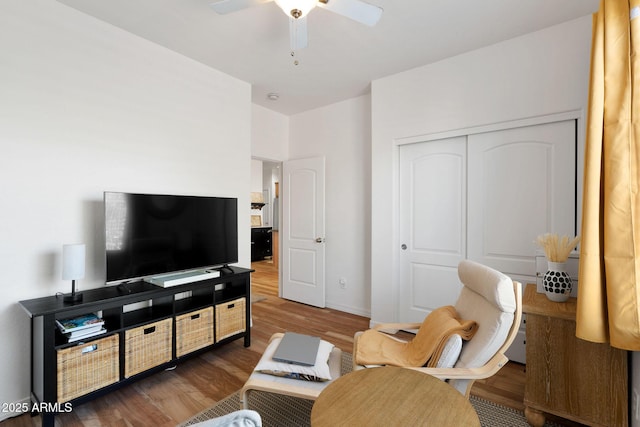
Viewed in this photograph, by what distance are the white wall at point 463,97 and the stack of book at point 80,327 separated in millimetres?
2521

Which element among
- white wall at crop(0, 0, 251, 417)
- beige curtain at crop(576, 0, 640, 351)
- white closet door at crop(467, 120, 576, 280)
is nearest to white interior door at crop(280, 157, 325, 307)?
white wall at crop(0, 0, 251, 417)

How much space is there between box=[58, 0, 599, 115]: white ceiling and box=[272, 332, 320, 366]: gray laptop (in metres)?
2.31

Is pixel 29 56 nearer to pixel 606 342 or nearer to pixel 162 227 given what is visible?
pixel 162 227

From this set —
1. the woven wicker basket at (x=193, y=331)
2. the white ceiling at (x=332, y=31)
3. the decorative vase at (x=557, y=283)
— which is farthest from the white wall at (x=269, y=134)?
the decorative vase at (x=557, y=283)

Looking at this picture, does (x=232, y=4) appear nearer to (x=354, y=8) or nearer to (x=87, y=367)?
(x=354, y=8)

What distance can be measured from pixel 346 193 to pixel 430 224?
120 centimetres

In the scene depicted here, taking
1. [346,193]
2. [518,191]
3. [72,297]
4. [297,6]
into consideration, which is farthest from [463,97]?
[72,297]

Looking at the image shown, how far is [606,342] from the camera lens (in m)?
1.65

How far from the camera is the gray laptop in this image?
69.7 inches

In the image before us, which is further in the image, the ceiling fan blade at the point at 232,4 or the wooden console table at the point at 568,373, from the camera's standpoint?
the ceiling fan blade at the point at 232,4

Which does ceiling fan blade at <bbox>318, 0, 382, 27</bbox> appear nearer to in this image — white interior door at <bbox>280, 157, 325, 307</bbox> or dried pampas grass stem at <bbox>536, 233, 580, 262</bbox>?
dried pampas grass stem at <bbox>536, 233, 580, 262</bbox>

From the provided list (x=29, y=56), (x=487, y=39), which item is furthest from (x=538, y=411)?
(x=29, y=56)

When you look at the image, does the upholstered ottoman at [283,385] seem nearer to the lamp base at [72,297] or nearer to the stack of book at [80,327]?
the stack of book at [80,327]

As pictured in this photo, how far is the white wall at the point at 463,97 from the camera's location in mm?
2369
